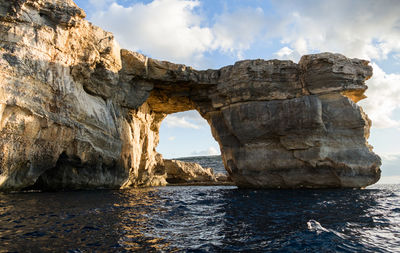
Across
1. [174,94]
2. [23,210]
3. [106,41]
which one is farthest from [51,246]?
[174,94]

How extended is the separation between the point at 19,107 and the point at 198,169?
32.9 m

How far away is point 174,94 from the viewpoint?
3062 cm

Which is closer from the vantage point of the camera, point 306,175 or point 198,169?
point 306,175

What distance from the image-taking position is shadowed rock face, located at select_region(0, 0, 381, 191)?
17031mm

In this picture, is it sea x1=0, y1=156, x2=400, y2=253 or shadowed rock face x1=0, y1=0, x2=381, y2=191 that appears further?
shadowed rock face x1=0, y1=0, x2=381, y2=191

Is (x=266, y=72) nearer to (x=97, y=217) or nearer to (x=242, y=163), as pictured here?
(x=242, y=163)

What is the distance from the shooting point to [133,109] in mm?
28125

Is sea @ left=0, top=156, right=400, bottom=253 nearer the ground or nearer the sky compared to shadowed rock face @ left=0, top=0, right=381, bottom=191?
nearer the ground

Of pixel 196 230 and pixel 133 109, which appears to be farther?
pixel 133 109

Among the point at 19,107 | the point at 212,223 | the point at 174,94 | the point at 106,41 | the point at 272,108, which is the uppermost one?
the point at 106,41

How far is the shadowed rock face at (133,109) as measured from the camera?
17.0m

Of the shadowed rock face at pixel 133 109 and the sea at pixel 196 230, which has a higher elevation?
the shadowed rock face at pixel 133 109

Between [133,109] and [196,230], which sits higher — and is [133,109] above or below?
above

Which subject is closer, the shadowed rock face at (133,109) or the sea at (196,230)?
the sea at (196,230)
